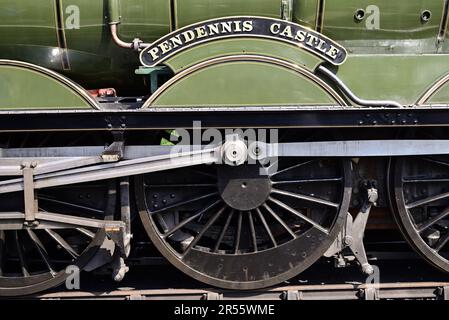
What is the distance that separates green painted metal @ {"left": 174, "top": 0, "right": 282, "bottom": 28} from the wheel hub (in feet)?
3.63

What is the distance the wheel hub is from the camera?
392 cm

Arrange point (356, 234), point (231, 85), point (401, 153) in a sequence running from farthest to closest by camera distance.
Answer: point (356, 234) < point (401, 153) < point (231, 85)

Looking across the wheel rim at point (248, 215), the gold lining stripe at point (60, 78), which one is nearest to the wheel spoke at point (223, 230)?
the wheel rim at point (248, 215)

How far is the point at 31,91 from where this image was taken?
12.1ft

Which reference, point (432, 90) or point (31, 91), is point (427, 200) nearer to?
point (432, 90)

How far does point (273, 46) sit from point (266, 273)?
172 centimetres

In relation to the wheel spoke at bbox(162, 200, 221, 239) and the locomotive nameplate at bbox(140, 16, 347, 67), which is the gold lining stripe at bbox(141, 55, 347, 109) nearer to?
the locomotive nameplate at bbox(140, 16, 347, 67)

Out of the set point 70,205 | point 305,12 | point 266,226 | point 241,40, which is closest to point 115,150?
point 70,205

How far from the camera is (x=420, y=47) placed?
3975 millimetres

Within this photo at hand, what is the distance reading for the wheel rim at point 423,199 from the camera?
4027mm

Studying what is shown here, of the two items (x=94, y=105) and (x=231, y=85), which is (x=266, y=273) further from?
→ (x=94, y=105)

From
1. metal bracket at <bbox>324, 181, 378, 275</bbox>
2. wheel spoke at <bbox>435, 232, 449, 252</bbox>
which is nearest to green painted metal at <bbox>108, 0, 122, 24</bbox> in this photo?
metal bracket at <bbox>324, 181, 378, 275</bbox>

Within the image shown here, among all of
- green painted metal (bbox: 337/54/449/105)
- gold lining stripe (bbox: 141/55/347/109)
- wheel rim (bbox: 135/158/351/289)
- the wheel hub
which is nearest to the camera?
gold lining stripe (bbox: 141/55/347/109)

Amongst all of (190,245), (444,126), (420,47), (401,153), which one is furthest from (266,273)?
(420,47)
